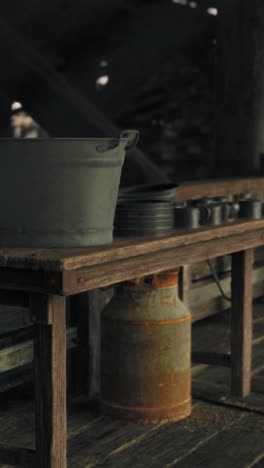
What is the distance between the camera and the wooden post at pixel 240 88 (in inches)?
257

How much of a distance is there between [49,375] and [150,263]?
593mm

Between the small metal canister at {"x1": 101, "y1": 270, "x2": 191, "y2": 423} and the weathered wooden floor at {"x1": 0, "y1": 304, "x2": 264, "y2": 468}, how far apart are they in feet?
0.32

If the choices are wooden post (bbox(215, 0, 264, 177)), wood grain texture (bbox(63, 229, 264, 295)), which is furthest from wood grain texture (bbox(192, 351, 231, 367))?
wooden post (bbox(215, 0, 264, 177))

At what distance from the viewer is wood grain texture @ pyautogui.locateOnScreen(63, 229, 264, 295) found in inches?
115

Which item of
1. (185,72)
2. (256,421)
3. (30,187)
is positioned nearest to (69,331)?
(256,421)

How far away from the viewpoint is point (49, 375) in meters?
2.99

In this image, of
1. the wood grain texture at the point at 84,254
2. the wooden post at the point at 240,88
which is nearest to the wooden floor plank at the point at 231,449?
the wood grain texture at the point at 84,254

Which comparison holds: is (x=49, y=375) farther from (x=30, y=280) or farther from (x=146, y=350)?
(x=146, y=350)

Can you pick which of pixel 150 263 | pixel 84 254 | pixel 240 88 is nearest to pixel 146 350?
pixel 150 263

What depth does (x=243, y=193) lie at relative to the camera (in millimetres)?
6355

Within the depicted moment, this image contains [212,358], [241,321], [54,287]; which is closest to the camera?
[54,287]

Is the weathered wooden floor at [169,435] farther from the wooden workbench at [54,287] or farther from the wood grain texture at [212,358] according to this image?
the wooden workbench at [54,287]

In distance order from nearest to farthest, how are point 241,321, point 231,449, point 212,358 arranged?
point 231,449
point 241,321
point 212,358

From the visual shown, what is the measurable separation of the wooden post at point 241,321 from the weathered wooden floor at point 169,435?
9cm
